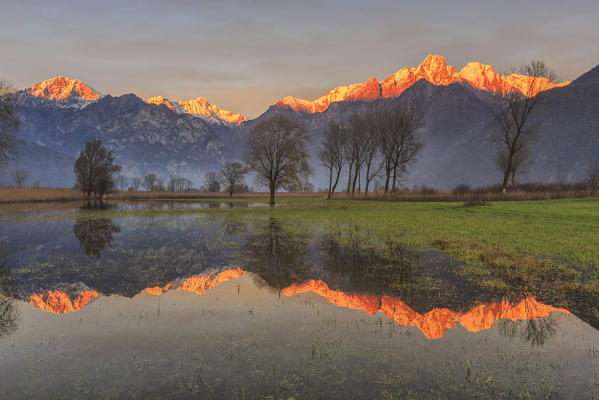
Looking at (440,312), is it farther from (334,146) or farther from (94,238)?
(334,146)

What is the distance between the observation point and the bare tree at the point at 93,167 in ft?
263

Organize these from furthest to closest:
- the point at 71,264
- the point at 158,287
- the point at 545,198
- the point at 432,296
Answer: the point at 545,198
the point at 71,264
the point at 158,287
the point at 432,296

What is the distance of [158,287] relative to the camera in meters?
9.83

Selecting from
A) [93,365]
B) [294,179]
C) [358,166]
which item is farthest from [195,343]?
[358,166]

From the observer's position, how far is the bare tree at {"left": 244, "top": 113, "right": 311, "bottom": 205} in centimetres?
5250

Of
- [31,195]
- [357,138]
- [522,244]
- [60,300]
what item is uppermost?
[357,138]

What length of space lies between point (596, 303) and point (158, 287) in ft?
39.8

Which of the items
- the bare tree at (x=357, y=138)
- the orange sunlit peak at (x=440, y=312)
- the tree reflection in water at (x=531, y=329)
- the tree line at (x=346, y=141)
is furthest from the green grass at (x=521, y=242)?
the bare tree at (x=357, y=138)

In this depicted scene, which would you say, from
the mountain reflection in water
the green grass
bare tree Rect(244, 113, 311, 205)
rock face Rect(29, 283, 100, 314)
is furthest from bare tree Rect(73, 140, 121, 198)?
the mountain reflection in water

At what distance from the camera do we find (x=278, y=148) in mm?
53281

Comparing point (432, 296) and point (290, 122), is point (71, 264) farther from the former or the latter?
point (290, 122)

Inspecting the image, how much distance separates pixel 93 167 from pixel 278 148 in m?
56.5

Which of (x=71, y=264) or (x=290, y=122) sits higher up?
(x=290, y=122)

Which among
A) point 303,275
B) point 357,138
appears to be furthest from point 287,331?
point 357,138
